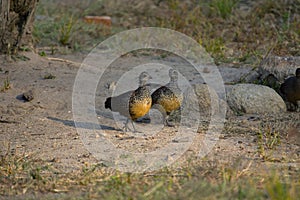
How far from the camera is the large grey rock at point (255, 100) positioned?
21.6 ft

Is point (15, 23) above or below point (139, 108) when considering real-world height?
above

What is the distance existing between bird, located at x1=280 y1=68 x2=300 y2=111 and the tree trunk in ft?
10.8

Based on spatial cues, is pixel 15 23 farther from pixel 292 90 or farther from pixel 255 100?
pixel 292 90

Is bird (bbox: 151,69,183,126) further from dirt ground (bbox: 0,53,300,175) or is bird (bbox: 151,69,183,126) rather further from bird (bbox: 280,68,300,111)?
bird (bbox: 280,68,300,111)

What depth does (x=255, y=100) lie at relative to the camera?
658cm

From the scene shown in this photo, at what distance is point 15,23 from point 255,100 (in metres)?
3.25

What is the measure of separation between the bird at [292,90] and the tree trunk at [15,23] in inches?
130

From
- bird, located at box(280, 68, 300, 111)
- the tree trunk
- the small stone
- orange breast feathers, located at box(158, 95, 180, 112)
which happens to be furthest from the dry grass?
the tree trunk

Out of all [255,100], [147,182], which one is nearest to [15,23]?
[255,100]

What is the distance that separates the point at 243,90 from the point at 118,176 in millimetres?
2824

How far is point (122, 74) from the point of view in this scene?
26.1 ft

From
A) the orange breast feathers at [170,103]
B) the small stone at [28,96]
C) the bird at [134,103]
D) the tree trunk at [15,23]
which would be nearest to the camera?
the bird at [134,103]

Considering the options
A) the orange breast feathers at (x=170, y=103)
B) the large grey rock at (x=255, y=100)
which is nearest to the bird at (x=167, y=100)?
the orange breast feathers at (x=170, y=103)

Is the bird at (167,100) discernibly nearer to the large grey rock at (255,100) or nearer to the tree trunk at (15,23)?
the large grey rock at (255,100)
